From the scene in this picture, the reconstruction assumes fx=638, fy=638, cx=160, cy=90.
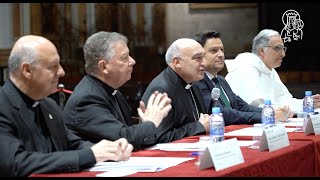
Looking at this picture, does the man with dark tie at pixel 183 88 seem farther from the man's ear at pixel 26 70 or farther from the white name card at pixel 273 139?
the man's ear at pixel 26 70

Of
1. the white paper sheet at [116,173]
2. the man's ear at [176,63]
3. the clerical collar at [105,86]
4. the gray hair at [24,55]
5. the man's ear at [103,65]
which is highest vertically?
the gray hair at [24,55]

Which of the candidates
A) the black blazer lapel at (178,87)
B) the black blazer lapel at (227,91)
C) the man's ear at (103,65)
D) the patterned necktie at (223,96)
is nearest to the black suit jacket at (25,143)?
the man's ear at (103,65)

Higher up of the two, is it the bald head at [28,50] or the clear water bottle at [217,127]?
the bald head at [28,50]

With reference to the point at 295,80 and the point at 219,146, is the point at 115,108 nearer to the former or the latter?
the point at 219,146

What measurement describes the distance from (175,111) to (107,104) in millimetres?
705

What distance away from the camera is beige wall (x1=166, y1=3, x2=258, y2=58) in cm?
838

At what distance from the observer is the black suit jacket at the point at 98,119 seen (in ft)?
10.7

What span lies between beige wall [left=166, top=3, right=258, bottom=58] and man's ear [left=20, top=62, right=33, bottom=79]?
5.73m

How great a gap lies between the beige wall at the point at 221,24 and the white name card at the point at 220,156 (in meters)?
5.75

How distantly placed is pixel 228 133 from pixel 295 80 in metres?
4.62

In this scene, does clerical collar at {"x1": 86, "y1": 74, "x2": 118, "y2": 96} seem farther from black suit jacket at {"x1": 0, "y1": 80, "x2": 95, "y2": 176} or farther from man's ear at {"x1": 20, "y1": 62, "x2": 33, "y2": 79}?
man's ear at {"x1": 20, "y1": 62, "x2": 33, "y2": 79}

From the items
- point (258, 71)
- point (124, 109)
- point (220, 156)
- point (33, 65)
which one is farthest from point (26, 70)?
point (258, 71)

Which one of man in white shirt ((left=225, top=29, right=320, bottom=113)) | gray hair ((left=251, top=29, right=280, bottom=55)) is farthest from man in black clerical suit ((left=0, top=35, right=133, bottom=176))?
gray hair ((left=251, top=29, right=280, bottom=55))

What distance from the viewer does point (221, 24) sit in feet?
27.7
